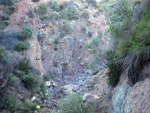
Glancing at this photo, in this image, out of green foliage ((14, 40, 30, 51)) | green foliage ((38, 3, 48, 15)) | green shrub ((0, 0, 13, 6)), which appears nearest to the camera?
green foliage ((14, 40, 30, 51))

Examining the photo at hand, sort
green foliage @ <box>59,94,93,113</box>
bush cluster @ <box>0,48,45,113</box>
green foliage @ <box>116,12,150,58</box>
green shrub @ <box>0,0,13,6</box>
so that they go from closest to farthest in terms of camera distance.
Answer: green foliage @ <box>116,12,150,58</box> → green foliage @ <box>59,94,93,113</box> → bush cluster @ <box>0,48,45,113</box> → green shrub @ <box>0,0,13,6</box>

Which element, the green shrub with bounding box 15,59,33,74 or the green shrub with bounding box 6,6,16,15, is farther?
the green shrub with bounding box 6,6,16,15

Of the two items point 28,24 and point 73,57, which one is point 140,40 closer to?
point 73,57

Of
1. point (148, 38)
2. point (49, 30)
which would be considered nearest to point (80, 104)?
point (148, 38)

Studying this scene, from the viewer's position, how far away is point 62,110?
4512 millimetres

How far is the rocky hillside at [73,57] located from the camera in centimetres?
405

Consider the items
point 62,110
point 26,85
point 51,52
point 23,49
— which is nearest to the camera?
point 62,110

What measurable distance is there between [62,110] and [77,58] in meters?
12.5

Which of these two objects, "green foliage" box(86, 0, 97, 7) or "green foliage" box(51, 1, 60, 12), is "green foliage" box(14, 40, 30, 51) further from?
"green foliage" box(86, 0, 97, 7)

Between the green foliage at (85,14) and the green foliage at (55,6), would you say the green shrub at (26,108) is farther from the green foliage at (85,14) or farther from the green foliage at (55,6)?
the green foliage at (85,14)

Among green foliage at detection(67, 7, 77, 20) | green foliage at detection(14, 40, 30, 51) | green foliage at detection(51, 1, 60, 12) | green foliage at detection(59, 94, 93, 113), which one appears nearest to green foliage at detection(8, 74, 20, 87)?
green foliage at detection(59, 94, 93, 113)

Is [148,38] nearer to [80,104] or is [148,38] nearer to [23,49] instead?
[80,104]

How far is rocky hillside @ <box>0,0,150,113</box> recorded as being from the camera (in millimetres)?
4047

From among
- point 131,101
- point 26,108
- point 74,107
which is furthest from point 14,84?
point 131,101
